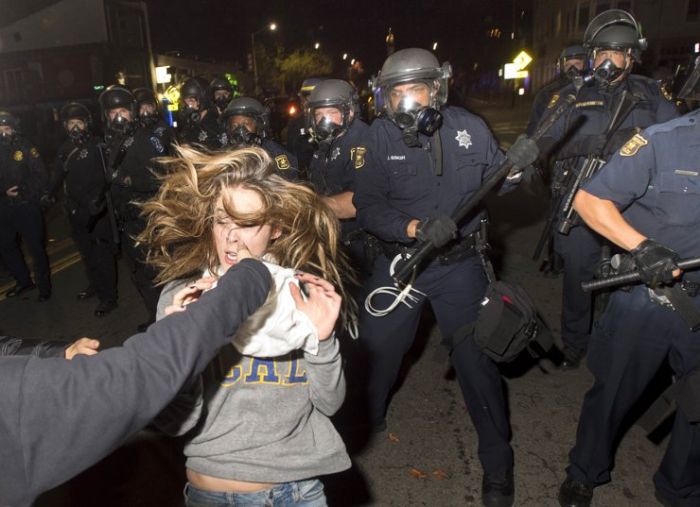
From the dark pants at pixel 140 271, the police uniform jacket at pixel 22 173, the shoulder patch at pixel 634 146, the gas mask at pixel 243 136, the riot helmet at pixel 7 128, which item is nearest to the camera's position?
the shoulder patch at pixel 634 146

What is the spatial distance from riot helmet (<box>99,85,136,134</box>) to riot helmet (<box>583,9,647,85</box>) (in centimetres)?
442

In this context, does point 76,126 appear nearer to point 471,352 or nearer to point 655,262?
point 471,352

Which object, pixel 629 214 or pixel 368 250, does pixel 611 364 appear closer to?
pixel 629 214

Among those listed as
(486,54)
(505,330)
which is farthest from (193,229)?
(486,54)

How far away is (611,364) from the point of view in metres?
2.81

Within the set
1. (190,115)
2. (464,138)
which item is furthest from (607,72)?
(190,115)

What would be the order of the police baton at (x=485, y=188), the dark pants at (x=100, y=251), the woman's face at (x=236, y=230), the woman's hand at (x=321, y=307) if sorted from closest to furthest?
1. the woman's hand at (x=321, y=307)
2. the woman's face at (x=236, y=230)
3. the police baton at (x=485, y=188)
4. the dark pants at (x=100, y=251)

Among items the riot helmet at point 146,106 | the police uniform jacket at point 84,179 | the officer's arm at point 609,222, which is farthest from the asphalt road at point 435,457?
the riot helmet at point 146,106

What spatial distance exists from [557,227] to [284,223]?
2.94 m

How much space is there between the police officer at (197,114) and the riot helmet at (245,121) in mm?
2450

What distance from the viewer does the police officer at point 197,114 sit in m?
8.38

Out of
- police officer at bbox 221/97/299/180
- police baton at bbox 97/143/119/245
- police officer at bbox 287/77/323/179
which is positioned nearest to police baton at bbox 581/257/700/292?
police officer at bbox 221/97/299/180

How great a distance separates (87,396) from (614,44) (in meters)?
4.43

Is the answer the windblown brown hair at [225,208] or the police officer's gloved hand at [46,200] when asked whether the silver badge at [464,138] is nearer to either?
the windblown brown hair at [225,208]
